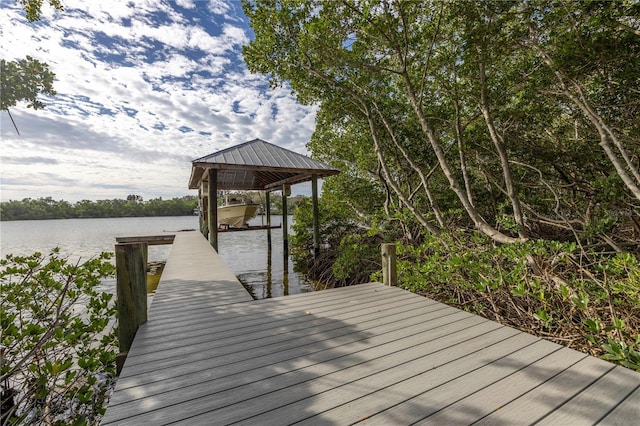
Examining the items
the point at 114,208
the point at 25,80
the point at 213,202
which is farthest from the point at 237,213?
the point at 114,208

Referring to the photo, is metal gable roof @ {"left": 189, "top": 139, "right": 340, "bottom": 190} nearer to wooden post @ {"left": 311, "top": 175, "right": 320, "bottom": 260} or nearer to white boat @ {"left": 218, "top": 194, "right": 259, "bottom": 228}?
wooden post @ {"left": 311, "top": 175, "right": 320, "bottom": 260}

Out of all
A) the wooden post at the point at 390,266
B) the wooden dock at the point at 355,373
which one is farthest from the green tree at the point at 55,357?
the wooden post at the point at 390,266

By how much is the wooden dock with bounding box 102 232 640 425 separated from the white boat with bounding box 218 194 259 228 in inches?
510

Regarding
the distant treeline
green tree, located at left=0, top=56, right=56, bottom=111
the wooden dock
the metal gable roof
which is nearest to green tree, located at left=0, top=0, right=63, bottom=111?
green tree, located at left=0, top=56, right=56, bottom=111

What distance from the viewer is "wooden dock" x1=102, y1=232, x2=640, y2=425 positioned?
1.62 m

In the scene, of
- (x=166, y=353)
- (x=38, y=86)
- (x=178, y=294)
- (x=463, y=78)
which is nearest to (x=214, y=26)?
(x=38, y=86)

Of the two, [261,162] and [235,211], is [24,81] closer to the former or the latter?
[261,162]

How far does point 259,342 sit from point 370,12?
5194 mm

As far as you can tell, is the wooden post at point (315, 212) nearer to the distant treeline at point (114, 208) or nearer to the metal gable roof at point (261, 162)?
the metal gable roof at point (261, 162)

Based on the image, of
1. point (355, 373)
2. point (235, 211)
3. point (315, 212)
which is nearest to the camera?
point (355, 373)

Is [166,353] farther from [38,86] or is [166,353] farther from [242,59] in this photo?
[38,86]

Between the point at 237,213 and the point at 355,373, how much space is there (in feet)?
48.9

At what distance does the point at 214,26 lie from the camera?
7.77 meters

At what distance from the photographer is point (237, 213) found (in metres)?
16.1
